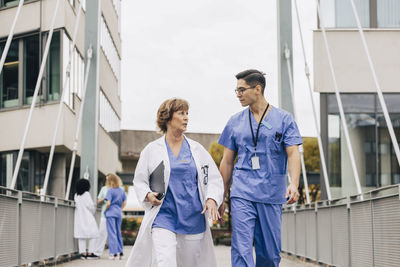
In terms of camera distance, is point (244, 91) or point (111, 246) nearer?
point (244, 91)

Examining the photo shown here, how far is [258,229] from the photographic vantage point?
6.68 metres

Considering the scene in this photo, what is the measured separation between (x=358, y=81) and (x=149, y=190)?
16.7m

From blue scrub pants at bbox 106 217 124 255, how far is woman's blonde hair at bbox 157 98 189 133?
34.5 feet

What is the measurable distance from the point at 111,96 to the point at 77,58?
28.6 feet

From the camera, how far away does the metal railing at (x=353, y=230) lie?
9.16 metres

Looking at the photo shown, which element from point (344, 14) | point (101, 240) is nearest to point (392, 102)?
point (344, 14)

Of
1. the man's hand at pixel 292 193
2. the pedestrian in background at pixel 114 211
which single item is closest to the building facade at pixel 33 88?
the pedestrian in background at pixel 114 211

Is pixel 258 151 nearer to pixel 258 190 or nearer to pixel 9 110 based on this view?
pixel 258 190

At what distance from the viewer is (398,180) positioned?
22.0 meters

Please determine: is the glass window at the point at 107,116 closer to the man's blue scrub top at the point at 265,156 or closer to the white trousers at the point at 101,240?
the white trousers at the point at 101,240

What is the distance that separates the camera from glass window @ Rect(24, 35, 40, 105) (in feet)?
82.1

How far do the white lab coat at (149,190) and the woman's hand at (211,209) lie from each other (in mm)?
36

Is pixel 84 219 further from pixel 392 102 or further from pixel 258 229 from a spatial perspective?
pixel 258 229

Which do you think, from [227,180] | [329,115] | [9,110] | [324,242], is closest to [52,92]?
[9,110]
